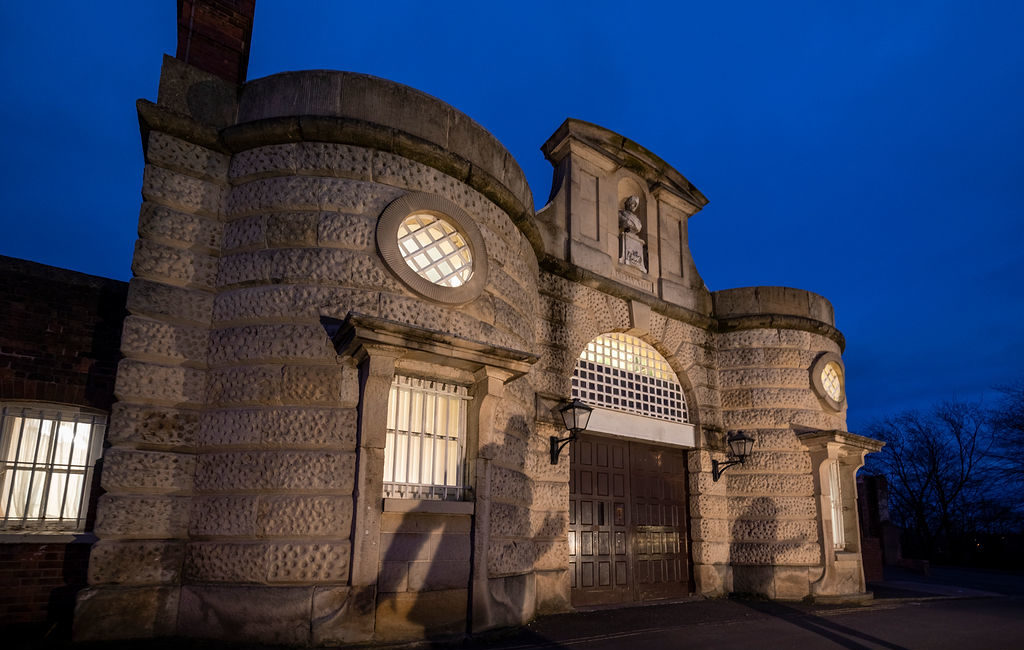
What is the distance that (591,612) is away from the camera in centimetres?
989

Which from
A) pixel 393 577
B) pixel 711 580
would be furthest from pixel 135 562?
pixel 711 580

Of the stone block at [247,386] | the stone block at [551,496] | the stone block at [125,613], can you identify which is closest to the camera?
the stone block at [125,613]

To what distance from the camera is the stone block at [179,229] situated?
24.3ft

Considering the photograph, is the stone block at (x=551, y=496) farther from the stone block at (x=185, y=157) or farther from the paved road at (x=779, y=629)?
the stone block at (x=185, y=157)

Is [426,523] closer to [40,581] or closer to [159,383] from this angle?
[159,383]

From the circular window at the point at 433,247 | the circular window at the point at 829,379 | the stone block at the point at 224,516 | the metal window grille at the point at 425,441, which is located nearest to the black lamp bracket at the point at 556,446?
the metal window grille at the point at 425,441

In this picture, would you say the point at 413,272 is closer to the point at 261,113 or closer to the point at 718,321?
the point at 261,113

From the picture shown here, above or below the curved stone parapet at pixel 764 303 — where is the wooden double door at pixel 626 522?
below

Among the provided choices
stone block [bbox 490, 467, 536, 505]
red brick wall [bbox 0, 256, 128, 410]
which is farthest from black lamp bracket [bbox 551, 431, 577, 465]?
red brick wall [bbox 0, 256, 128, 410]

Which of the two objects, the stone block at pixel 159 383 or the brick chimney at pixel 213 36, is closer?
the stone block at pixel 159 383

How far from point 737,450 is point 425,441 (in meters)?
6.97

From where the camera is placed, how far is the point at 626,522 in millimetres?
11383

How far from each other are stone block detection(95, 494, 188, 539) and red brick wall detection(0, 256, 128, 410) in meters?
2.09

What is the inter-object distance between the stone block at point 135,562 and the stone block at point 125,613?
9 centimetres
